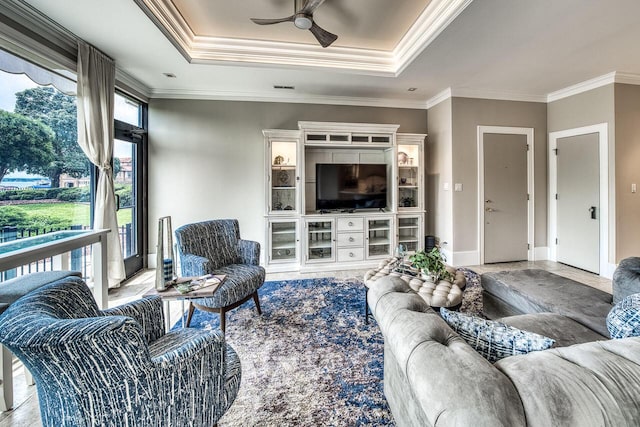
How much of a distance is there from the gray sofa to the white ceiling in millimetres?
2639

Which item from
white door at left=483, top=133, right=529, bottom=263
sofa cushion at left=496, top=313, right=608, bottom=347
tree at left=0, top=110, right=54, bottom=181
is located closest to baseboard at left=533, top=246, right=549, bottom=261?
white door at left=483, top=133, right=529, bottom=263

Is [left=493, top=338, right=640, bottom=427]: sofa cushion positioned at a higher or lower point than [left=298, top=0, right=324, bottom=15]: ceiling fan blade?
lower

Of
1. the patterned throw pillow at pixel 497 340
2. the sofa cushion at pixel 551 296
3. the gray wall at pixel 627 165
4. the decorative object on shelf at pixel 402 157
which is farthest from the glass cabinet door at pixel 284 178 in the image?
the gray wall at pixel 627 165

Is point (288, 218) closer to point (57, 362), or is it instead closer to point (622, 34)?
point (57, 362)

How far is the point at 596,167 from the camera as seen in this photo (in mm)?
3859

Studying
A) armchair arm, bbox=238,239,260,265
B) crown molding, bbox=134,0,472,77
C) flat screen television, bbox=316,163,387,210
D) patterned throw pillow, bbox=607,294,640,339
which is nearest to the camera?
patterned throw pillow, bbox=607,294,640,339

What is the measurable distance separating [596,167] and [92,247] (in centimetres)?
617

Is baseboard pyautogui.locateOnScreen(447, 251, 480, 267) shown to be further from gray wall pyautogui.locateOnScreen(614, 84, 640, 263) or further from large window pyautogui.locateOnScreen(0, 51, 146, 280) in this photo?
large window pyautogui.locateOnScreen(0, 51, 146, 280)

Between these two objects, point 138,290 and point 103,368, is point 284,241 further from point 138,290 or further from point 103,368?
point 103,368

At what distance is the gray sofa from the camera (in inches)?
24.9

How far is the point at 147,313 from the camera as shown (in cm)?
147

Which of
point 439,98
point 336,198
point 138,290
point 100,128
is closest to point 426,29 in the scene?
point 439,98

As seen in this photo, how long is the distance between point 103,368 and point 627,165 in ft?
18.9

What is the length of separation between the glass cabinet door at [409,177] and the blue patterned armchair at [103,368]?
3.94 meters
